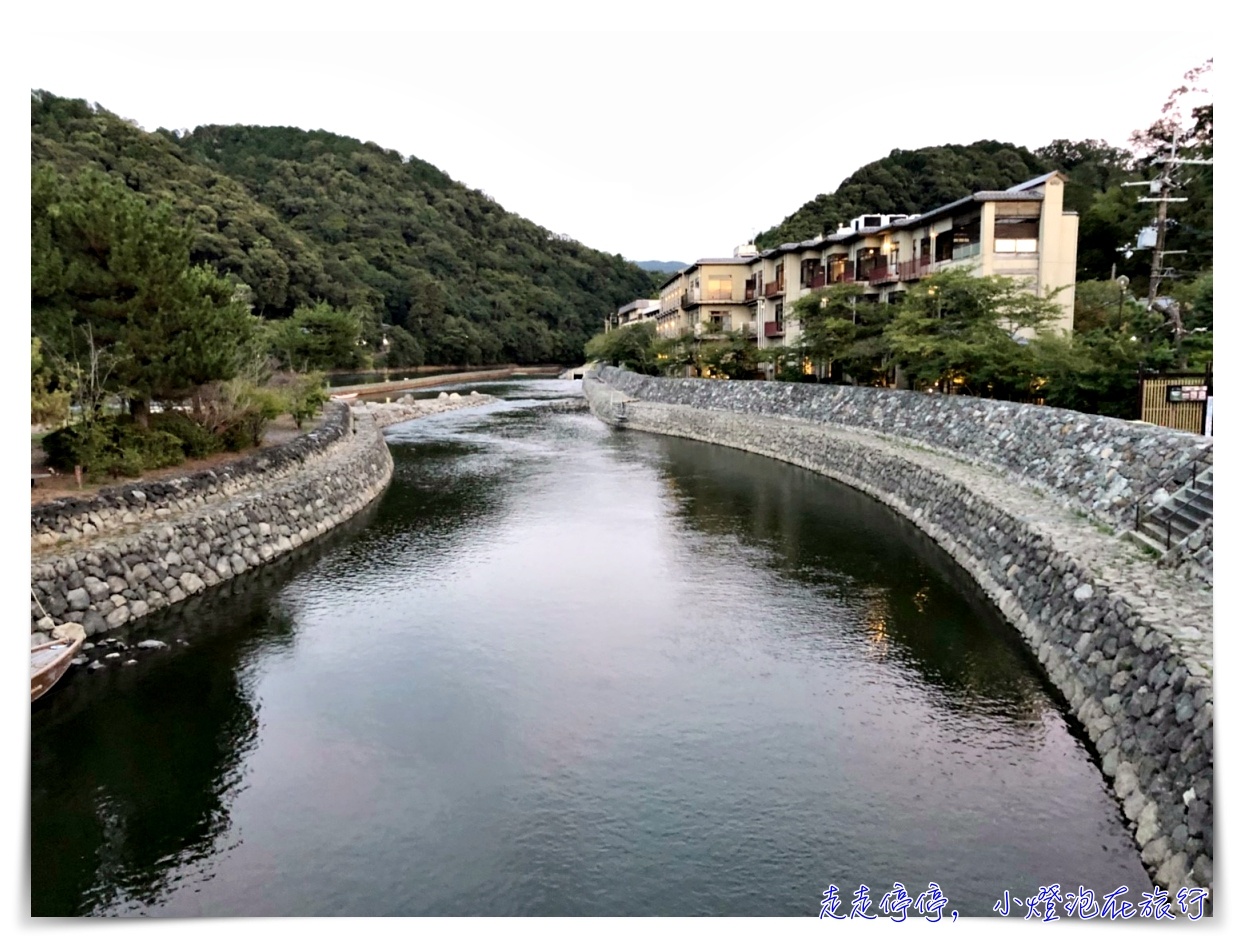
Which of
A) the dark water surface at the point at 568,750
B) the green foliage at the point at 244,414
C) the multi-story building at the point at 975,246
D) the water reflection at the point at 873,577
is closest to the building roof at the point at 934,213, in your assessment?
the multi-story building at the point at 975,246

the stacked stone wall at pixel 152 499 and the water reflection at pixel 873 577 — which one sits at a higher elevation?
the stacked stone wall at pixel 152 499

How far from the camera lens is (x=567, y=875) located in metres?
6.60

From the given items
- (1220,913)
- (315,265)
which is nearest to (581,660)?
(1220,913)

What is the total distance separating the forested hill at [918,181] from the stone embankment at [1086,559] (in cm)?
3474

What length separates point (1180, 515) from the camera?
32.7 ft

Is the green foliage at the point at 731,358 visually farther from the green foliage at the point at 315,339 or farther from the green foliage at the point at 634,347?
the green foliage at the point at 315,339

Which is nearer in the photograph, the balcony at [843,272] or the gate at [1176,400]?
the gate at [1176,400]

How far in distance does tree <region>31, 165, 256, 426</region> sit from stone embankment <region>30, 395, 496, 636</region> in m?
2.07

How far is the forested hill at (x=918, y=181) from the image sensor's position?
54.3 metres

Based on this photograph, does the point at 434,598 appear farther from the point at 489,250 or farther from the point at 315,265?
the point at 489,250

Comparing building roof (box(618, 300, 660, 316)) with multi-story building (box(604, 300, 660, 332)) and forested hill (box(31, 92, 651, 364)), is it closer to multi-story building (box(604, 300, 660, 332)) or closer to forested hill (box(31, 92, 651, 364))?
multi-story building (box(604, 300, 660, 332))

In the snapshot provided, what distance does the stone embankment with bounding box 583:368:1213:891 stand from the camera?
6625 mm

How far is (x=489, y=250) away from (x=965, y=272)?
282ft

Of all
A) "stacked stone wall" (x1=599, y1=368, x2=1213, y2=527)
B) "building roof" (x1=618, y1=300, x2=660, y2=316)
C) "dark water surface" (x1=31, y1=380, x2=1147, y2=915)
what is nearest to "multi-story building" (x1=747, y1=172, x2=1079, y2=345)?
"stacked stone wall" (x1=599, y1=368, x2=1213, y2=527)
